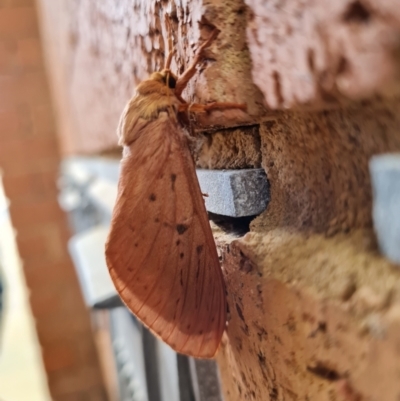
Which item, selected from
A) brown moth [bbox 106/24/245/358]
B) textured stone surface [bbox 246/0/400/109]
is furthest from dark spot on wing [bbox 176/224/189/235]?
textured stone surface [bbox 246/0/400/109]

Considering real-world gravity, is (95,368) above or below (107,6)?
below

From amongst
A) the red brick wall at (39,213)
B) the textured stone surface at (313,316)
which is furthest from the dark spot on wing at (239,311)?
the red brick wall at (39,213)

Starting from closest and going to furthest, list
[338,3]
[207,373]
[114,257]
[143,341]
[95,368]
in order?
[338,3] → [114,257] → [207,373] → [143,341] → [95,368]

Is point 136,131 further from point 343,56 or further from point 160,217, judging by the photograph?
point 343,56

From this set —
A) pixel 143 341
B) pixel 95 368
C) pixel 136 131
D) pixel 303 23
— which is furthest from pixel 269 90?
pixel 95 368

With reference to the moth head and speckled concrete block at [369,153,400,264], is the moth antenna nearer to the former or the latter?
the moth head
